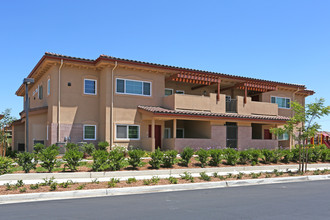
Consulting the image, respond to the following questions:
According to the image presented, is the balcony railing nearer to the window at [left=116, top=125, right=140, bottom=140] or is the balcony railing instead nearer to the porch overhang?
the porch overhang

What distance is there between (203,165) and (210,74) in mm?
9690

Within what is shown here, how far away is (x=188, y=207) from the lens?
8031 mm

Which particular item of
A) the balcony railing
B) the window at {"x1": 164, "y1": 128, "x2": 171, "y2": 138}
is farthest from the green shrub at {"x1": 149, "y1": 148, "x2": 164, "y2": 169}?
the balcony railing

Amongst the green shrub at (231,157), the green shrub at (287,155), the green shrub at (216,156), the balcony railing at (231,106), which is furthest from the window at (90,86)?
the green shrub at (287,155)

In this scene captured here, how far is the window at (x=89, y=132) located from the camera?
2123 cm

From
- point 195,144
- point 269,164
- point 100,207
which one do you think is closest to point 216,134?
point 195,144

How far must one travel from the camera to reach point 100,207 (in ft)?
26.4

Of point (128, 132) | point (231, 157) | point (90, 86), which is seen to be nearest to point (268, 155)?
point (231, 157)

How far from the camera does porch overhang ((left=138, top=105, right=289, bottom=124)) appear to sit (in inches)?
808

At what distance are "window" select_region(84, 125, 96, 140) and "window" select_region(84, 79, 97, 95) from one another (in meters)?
2.28

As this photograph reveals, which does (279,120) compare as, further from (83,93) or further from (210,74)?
(83,93)

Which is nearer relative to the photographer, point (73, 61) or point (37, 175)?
point (37, 175)

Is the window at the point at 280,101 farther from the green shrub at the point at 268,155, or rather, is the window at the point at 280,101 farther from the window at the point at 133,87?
the window at the point at 133,87

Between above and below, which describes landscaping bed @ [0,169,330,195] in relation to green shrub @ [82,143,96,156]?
below
